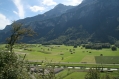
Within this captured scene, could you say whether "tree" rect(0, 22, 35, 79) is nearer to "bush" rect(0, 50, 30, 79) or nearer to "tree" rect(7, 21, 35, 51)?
"bush" rect(0, 50, 30, 79)

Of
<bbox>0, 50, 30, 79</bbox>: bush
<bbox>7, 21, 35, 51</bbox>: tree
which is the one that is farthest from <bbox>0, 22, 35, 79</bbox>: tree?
<bbox>7, 21, 35, 51</bbox>: tree

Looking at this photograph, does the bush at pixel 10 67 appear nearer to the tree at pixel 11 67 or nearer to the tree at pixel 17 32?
the tree at pixel 11 67

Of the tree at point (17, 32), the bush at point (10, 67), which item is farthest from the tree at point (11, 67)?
the tree at point (17, 32)

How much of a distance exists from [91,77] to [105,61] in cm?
6738

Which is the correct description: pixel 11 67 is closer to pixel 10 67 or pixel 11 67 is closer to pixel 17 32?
pixel 10 67

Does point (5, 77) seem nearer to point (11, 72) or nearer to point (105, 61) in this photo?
point (11, 72)

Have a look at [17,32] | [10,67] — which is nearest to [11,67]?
[10,67]

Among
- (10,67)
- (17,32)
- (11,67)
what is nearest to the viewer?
(11,67)

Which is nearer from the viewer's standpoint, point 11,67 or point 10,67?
point 11,67

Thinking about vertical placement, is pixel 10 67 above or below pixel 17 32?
below

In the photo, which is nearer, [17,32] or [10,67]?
[10,67]

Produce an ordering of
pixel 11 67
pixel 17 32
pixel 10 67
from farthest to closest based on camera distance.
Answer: pixel 17 32
pixel 10 67
pixel 11 67

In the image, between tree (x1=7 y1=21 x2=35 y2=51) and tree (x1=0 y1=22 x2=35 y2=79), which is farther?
tree (x1=7 y1=21 x2=35 y2=51)

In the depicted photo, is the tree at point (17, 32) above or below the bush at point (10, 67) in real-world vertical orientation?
above
